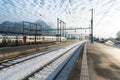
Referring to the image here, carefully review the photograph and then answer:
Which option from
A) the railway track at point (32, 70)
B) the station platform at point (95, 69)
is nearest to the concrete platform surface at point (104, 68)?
the station platform at point (95, 69)

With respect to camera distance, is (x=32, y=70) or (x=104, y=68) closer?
(x=32, y=70)

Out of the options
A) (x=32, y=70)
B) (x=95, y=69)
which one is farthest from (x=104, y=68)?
(x=32, y=70)

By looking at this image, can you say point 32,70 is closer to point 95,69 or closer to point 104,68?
point 95,69

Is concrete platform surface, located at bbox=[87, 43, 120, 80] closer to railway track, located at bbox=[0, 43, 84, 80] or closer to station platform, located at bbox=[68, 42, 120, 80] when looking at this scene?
station platform, located at bbox=[68, 42, 120, 80]

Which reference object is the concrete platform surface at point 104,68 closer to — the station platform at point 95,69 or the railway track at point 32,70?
the station platform at point 95,69

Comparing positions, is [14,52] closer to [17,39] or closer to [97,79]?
[97,79]

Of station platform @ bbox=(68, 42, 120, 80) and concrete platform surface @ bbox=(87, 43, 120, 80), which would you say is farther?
concrete platform surface @ bbox=(87, 43, 120, 80)

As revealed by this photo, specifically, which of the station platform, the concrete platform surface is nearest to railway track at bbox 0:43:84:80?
the station platform

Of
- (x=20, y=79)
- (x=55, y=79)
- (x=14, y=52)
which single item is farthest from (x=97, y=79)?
(x=14, y=52)

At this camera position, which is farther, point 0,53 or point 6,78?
point 0,53

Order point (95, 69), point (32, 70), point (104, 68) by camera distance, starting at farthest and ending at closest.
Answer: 1. point (104, 68)
2. point (95, 69)
3. point (32, 70)

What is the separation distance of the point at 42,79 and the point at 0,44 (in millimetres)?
26495

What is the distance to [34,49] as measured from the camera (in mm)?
27906

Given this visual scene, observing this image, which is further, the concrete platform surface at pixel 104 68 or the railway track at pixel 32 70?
the concrete platform surface at pixel 104 68
